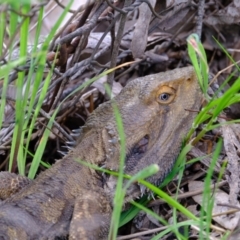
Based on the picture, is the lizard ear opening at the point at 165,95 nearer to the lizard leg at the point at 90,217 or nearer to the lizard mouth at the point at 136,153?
the lizard mouth at the point at 136,153

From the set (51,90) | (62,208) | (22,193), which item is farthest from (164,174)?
(51,90)

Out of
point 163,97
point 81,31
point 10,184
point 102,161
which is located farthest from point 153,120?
point 10,184

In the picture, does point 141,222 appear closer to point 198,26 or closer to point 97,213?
point 97,213

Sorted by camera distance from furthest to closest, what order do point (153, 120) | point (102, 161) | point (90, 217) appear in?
point (153, 120), point (102, 161), point (90, 217)

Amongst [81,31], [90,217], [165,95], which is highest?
[81,31]

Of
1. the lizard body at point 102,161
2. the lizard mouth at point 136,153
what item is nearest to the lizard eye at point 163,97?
the lizard body at point 102,161

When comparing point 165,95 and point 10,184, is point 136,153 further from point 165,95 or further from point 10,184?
point 10,184

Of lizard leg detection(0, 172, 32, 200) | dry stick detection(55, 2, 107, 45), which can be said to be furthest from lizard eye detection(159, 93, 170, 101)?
lizard leg detection(0, 172, 32, 200)

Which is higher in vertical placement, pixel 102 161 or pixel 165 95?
pixel 165 95
